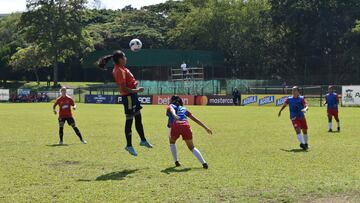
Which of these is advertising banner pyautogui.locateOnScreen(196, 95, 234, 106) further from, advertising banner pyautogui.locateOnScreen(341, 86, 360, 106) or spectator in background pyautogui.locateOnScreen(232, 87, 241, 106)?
advertising banner pyautogui.locateOnScreen(341, 86, 360, 106)

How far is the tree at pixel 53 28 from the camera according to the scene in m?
86.3

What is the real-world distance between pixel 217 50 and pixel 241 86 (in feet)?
85.9

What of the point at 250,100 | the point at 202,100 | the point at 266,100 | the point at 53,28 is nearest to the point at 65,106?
the point at 266,100

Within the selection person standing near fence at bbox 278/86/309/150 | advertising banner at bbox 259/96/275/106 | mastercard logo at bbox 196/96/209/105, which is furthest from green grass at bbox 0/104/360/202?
mastercard logo at bbox 196/96/209/105

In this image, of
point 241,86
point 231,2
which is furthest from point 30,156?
point 231,2

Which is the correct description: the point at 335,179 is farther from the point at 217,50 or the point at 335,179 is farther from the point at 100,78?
the point at 100,78

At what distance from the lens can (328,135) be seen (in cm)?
2112

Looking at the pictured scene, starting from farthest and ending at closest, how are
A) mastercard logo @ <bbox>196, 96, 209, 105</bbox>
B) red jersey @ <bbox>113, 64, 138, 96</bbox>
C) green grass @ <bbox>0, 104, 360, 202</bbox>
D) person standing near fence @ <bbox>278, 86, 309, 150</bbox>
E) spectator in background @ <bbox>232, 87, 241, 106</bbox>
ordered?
mastercard logo @ <bbox>196, 96, 209, 105</bbox> < spectator in background @ <bbox>232, 87, 241, 106</bbox> < person standing near fence @ <bbox>278, 86, 309, 150</bbox> < red jersey @ <bbox>113, 64, 138, 96</bbox> < green grass @ <bbox>0, 104, 360, 202</bbox>

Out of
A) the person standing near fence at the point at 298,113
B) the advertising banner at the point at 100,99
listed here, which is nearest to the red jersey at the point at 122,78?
the person standing near fence at the point at 298,113

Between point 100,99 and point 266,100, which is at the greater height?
point 266,100

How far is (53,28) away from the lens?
87.0m

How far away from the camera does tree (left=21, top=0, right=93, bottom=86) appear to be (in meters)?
86.3

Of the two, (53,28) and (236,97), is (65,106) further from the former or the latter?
(53,28)

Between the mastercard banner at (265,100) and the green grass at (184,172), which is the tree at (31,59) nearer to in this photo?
the mastercard banner at (265,100)
